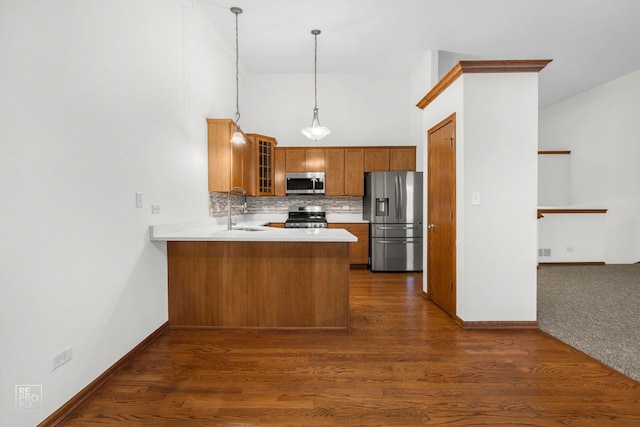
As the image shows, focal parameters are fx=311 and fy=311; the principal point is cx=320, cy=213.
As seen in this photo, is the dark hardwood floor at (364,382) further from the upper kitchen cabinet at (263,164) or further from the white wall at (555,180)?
the white wall at (555,180)

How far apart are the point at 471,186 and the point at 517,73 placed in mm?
1108

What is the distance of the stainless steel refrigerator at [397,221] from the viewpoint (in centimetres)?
530

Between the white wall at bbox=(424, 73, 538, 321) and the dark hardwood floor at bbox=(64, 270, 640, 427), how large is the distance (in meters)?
0.31

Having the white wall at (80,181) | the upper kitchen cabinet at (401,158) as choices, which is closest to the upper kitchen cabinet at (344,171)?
the upper kitchen cabinet at (401,158)

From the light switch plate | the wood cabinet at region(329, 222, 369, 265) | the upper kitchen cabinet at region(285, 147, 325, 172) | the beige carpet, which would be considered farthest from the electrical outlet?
the upper kitchen cabinet at region(285, 147, 325, 172)

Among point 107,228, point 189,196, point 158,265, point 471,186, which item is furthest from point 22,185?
point 471,186

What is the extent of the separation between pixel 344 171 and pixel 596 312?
155 inches

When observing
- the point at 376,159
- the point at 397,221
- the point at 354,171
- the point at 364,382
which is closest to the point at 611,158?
the point at 397,221

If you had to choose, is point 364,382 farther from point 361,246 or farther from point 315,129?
point 361,246

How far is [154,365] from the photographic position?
89.4 inches

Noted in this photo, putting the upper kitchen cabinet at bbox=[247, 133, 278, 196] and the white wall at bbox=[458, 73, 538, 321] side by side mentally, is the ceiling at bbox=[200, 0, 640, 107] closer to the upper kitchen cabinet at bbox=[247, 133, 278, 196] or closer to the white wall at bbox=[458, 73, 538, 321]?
the upper kitchen cabinet at bbox=[247, 133, 278, 196]

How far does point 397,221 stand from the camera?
5.33 meters

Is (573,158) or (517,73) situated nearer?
(517,73)

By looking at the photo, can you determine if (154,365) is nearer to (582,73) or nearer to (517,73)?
(517,73)
